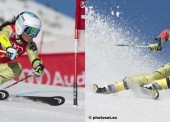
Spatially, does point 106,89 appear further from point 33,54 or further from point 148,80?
point 33,54

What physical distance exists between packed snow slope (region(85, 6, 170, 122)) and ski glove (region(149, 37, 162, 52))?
64 mm

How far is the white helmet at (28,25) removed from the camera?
400cm

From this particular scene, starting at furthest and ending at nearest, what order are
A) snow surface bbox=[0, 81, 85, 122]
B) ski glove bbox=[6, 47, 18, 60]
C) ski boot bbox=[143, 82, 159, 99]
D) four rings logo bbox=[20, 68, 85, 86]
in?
four rings logo bbox=[20, 68, 85, 86] → ski boot bbox=[143, 82, 159, 99] → ski glove bbox=[6, 47, 18, 60] → snow surface bbox=[0, 81, 85, 122]

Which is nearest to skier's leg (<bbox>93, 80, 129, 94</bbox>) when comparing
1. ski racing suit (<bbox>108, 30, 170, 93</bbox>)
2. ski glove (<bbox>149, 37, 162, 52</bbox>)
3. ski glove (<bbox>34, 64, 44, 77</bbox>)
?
ski racing suit (<bbox>108, 30, 170, 93</bbox>)

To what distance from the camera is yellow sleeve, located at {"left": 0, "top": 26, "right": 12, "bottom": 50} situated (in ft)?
13.1

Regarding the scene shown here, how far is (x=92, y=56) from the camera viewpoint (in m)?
4.69

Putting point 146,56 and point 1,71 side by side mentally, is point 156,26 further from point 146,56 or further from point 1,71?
point 1,71

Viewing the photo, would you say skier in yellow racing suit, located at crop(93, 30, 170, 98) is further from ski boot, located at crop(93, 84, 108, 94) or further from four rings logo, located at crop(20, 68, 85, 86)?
four rings logo, located at crop(20, 68, 85, 86)

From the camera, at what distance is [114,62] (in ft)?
15.4

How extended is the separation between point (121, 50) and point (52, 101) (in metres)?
0.86

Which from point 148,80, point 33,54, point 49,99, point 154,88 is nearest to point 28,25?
point 33,54

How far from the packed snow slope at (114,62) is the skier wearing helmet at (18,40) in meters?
0.68

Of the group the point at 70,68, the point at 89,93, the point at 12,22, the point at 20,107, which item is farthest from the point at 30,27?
the point at 70,68

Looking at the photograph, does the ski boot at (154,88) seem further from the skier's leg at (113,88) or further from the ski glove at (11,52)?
the ski glove at (11,52)
